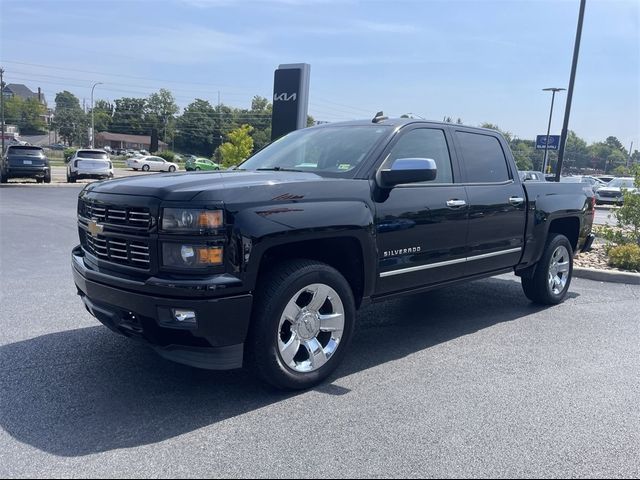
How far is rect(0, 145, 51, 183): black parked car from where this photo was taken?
71.6 ft

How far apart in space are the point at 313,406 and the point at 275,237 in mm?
1119

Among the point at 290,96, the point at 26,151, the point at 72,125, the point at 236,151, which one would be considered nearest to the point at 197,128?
the point at 72,125

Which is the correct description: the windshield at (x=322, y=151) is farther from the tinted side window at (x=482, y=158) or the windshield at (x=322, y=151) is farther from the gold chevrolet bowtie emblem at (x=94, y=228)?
the gold chevrolet bowtie emblem at (x=94, y=228)

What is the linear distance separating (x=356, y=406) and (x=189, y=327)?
1189 millimetres

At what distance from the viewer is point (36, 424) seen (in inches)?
126

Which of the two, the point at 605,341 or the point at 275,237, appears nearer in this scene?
the point at 275,237

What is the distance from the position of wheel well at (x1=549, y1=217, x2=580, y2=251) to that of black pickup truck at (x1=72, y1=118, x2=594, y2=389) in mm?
1586

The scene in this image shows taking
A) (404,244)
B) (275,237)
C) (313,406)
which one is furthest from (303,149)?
(313,406)

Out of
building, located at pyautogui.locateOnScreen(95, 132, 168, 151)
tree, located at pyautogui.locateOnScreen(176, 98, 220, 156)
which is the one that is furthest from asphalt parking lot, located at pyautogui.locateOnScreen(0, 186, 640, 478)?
building, located at pyautogui.locateOnScreen(95, 132, 168, 151)

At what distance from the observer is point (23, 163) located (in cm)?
2206

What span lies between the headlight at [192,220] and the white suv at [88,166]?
2289 centimetres

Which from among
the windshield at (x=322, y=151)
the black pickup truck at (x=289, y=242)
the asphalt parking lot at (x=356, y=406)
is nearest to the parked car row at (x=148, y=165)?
the windshield at (x=322, y=151)

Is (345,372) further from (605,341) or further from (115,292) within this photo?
(605,341)

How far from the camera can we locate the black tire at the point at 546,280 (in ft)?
20.1
